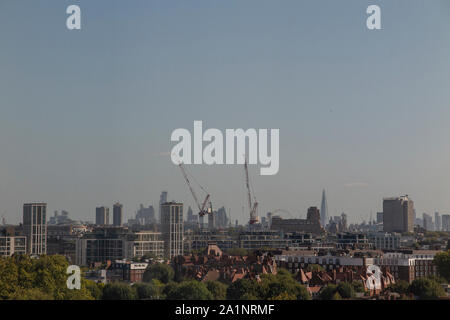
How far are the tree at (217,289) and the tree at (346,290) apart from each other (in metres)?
3.79

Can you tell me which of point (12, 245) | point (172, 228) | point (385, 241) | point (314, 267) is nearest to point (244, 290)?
point (314, 267)

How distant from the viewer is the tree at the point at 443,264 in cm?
3532

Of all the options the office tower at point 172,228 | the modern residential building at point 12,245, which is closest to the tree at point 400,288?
the office tower at point 172,228

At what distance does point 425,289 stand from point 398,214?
8250 cm

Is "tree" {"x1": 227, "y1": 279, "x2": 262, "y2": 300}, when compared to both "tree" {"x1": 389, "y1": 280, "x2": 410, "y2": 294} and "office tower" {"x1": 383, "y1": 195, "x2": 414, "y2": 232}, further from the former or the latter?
"office tower" {"x1": 383, "y1": 195, "x2": 414, "y2": 232}

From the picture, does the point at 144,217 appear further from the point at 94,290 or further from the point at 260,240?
the point at 94,290

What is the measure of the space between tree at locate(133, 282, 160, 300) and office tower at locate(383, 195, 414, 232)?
3048 inches

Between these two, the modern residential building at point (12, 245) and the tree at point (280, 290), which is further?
the modern residential building at point (12, 245)

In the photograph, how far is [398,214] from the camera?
108000mm

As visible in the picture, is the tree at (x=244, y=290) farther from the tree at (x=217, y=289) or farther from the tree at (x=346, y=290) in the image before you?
the tree at (x=346, y=290)
